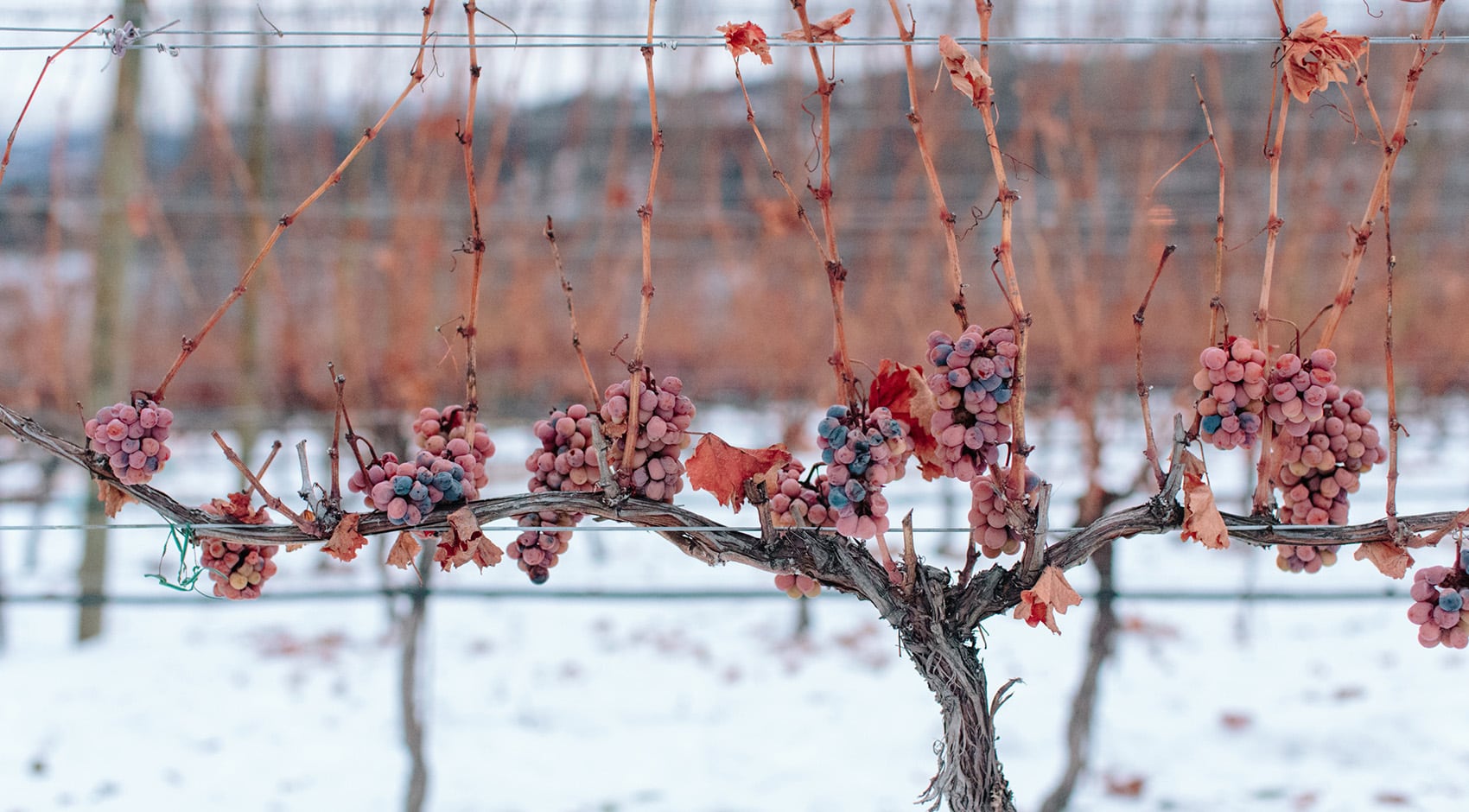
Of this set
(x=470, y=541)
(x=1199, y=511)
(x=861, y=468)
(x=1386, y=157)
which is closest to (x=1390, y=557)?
(x=1199, y=511)

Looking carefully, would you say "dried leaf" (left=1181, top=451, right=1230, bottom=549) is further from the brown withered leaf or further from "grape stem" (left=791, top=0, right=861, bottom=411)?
the brown withered leaf

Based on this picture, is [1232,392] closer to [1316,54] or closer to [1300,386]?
[1300,386]

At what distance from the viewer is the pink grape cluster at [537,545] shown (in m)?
0.73

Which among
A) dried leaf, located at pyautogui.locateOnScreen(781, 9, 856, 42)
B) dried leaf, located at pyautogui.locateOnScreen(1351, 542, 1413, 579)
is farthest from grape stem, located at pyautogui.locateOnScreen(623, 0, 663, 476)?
dried leaf, located at pyautogui.locateOnScreen(1351, 542, 1413, 579)

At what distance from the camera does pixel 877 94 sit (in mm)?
3176

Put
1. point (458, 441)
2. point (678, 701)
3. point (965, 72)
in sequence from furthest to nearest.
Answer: point (678, 701), point (458, 441), point (965, 72)

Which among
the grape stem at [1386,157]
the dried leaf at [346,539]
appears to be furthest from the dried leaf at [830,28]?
the dried leaf at [346,539]

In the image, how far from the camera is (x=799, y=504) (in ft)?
2.25

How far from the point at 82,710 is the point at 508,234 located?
1.91m

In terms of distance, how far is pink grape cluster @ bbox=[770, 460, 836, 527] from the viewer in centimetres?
69

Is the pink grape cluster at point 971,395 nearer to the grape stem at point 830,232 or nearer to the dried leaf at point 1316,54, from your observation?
the grape stem at point 830,232

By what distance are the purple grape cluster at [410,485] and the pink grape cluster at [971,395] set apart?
1.06 ft

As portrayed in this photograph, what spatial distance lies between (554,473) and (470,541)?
0.07 meters

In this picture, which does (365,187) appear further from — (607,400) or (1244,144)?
(1244,144)
